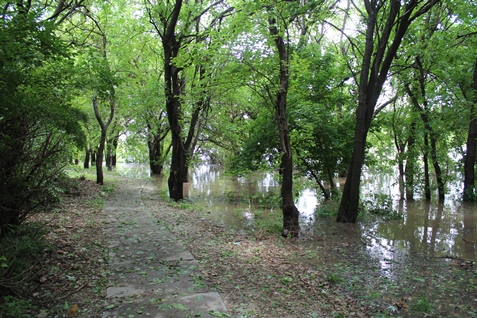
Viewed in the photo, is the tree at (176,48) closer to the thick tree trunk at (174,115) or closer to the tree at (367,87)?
the thick tree trunk at (174,115)

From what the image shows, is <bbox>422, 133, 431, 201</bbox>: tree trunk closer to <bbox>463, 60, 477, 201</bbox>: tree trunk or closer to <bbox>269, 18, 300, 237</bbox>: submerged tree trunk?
<bbox>463, 60, 477, 201</bbox>: tree trunk

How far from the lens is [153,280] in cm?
481

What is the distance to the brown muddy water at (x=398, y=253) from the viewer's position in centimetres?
486

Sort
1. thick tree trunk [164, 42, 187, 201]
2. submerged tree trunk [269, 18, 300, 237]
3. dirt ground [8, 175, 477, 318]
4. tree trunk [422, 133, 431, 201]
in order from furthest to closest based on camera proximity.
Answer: tree trunk [422, 133, 431, 201] < thick tree trunk [164, 42, 187, 201] < submerged tree trunk [269, 18, 300, 237] < dirt ground [8, 175, 477, 318]

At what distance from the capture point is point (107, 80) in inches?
340

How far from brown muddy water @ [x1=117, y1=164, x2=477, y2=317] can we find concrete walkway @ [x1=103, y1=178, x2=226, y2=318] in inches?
89.2

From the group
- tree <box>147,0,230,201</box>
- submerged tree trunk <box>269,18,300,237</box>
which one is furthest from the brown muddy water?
tree <box>147,0,230,201</box>

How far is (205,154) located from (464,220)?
25.4m

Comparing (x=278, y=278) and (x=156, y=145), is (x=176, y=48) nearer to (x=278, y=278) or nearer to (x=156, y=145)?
(x=278, y=278)

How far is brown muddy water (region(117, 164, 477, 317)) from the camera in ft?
16.0

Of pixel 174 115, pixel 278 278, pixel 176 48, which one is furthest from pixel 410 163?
pixel 278 278

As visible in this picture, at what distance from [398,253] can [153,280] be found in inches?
228

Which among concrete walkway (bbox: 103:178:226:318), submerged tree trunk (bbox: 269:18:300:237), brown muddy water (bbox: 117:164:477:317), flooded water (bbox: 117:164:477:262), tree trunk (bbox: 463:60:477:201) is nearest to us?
concrete walkway (bbox: 103:178:226:318)

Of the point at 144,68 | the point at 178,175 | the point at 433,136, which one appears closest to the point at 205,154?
the point at 144,68
